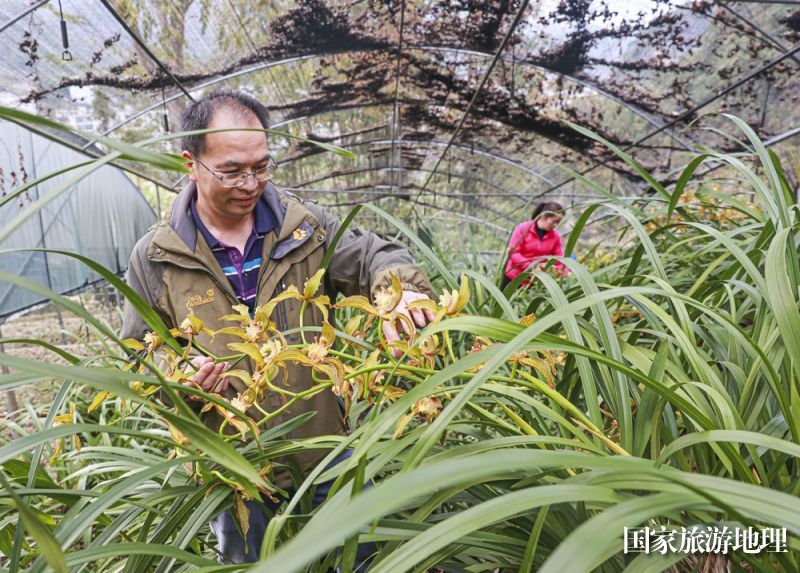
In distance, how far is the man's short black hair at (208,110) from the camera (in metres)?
1.08

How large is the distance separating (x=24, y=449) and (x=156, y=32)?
379cm

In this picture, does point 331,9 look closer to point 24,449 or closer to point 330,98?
point 330,98

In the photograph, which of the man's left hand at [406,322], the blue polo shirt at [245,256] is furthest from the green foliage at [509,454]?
the blue polo shirt at [245,256]

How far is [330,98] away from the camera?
5.17 metres

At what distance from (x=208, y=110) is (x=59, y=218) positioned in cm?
375

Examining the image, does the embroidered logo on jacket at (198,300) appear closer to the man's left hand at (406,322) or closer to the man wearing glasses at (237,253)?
the man wearing glasses at (237,253)

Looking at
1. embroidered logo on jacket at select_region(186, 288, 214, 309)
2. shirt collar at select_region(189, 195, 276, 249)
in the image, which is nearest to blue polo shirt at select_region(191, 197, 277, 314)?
shirt collar at select_region(189, 195, 276, 249)

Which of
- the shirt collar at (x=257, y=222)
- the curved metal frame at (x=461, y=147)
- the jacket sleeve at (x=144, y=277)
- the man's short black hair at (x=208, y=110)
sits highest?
the curved metal frame at (x=461, y=147)

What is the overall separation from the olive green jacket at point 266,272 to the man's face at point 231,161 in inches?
3.4

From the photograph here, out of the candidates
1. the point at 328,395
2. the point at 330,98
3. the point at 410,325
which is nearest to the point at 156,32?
the point at 330,98

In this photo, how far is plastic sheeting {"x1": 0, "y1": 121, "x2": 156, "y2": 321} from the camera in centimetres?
307

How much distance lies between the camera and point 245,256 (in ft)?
3.77

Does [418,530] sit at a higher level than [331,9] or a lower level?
lower

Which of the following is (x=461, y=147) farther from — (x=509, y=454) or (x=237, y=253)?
(x=509, y=454)
